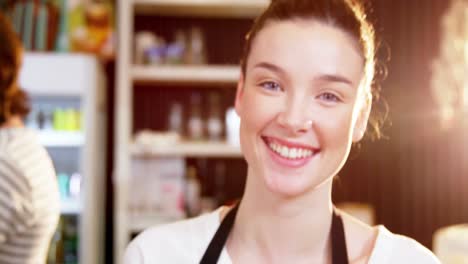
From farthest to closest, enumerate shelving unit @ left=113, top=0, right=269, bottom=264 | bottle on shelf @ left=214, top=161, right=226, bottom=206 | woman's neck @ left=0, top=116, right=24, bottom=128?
bottle on shelf @ left=214, top=161, right=226, bottom=206 < shelving unit @ left=113, top=0, right=269, bottom=264 < woman's neck @ left=0, top=116, right=24, bottom=128

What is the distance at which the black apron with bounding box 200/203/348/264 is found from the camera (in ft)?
2.75

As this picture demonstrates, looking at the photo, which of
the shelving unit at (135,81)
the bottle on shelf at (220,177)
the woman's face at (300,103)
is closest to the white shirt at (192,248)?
the woman's face at (300,103)

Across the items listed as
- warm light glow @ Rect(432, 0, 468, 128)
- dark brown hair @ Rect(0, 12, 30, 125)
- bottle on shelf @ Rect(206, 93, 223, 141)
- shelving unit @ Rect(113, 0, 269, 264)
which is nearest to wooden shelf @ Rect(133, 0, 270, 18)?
shelving unit @ Rect(113, 0, 269, 264)

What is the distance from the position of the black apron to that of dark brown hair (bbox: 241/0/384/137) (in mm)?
200

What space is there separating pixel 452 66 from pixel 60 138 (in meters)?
1.69

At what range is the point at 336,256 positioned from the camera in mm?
837

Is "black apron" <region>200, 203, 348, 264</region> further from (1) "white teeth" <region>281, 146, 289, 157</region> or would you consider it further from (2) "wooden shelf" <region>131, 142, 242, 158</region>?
(2) "wooden shelf" <region>131, 142, 242, 158</region>

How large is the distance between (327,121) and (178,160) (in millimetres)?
1876

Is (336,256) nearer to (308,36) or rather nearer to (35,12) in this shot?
(308,36)

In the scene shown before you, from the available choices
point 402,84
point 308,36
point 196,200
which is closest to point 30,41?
point 196,200

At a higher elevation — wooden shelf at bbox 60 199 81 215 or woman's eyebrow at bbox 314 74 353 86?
woman's eyebrow at bbox 314 74 353 86

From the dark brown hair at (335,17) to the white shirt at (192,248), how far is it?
8.9 inches

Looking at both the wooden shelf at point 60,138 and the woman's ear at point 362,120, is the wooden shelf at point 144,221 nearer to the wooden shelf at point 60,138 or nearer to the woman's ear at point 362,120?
the wooden shelf at point 60,138

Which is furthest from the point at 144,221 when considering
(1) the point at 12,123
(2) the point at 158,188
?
(1) the point at 12,123
